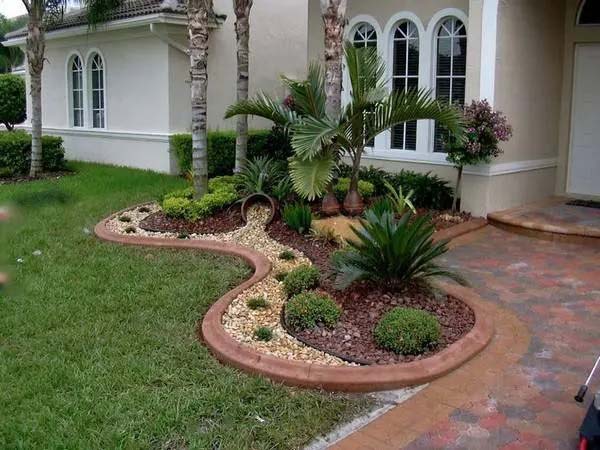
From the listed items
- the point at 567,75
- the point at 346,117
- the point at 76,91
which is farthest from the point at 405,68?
the point at 76,91

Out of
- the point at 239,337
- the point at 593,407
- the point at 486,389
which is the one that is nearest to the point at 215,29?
the point at 239,337

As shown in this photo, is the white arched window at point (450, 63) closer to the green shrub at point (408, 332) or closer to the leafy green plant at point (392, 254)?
the leafy green plant at point (392, 254)

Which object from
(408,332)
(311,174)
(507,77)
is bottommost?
(408,332)

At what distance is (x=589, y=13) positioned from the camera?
10188 millimetres

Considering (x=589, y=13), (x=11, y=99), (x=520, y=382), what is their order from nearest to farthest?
(x=520, y=382) → (x=589, y=13) → (x=11, y=99)

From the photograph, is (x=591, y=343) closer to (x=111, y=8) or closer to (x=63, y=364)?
(x=63, y=364)

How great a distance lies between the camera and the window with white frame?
1595 centimetres

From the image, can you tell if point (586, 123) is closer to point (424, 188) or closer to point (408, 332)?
point (424, 188)

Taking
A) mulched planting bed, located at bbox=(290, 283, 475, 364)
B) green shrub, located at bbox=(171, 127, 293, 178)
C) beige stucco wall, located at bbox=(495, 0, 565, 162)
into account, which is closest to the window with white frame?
green shrub, located at bbox=(171, 127, 293, 178)

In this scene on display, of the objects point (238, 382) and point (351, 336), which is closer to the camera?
point (238, 382)

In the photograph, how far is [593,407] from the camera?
11.2ft

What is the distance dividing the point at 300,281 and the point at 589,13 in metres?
7.21

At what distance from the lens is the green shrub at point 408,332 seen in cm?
481

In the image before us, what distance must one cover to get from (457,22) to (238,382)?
7839mm
